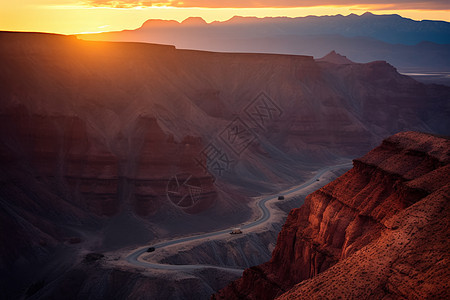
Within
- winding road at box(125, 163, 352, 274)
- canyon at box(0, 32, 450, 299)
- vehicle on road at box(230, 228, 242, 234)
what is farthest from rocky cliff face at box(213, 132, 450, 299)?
vehicle on road at box(230, 228, 242, 234)

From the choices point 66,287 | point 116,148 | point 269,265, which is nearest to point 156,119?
point 116,148

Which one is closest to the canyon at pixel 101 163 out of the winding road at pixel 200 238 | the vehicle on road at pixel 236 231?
the winding road at pixel 200 238

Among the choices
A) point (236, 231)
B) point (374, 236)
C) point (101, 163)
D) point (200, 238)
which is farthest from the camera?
point (101, 163)

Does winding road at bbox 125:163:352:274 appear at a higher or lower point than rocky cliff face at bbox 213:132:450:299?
lower

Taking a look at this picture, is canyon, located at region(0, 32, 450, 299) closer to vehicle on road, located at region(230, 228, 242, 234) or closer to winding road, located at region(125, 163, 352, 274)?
Answer: winding road, located at region(125, 163, 352, 274)

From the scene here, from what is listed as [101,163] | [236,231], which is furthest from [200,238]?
[101,163]

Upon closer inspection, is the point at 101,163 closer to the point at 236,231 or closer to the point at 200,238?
the point at 200,238

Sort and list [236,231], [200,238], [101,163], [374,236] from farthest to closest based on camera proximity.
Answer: [101,163] < [236,231] < [200,238] < [374,236]

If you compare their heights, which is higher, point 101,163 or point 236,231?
point 101,163

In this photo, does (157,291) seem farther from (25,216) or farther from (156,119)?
(156,119)
